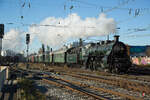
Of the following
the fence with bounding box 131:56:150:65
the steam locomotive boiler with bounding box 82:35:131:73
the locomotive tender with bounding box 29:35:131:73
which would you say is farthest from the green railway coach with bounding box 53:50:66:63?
the fence with bounding box 131:56:150:65

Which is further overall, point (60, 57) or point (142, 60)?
point (142, 60)

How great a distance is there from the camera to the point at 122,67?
20219 millimetres

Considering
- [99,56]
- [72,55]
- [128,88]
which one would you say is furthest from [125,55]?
[72,55]

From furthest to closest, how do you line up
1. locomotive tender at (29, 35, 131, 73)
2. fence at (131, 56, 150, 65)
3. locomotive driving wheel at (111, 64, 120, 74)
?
1. fence at (131, 56, 150, 65)
2. locomotive tender at (29, 35, 131, 73)
3. locomotive driving wheel at (111, 64, 120, 74)

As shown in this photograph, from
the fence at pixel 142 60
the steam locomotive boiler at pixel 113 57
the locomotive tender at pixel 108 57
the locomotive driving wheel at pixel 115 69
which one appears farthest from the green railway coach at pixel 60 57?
the fence at pixel 142 60

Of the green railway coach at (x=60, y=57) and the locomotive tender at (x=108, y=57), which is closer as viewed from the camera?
the locomotive tender at (x=108, y=57)

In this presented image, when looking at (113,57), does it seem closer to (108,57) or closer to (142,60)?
(108,57)

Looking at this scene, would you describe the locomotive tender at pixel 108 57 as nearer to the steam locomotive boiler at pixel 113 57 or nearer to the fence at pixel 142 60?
the steam locomotive boiler at pixel 113 57

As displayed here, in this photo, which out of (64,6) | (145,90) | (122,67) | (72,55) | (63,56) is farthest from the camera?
(63,56)

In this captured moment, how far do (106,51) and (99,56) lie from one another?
1.43 m

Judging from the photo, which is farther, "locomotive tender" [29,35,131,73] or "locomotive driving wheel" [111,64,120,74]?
"locomotive tender" [29,35,131,73]

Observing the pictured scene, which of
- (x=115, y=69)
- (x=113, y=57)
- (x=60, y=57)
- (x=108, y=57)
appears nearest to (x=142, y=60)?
(x=60, y=57)

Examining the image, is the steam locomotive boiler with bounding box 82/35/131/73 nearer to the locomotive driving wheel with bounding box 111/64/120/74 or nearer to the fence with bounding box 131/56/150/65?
the locomotive driving wheel with bounding box 111/64/120/74

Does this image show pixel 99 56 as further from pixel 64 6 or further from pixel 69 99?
pixel 69 99
